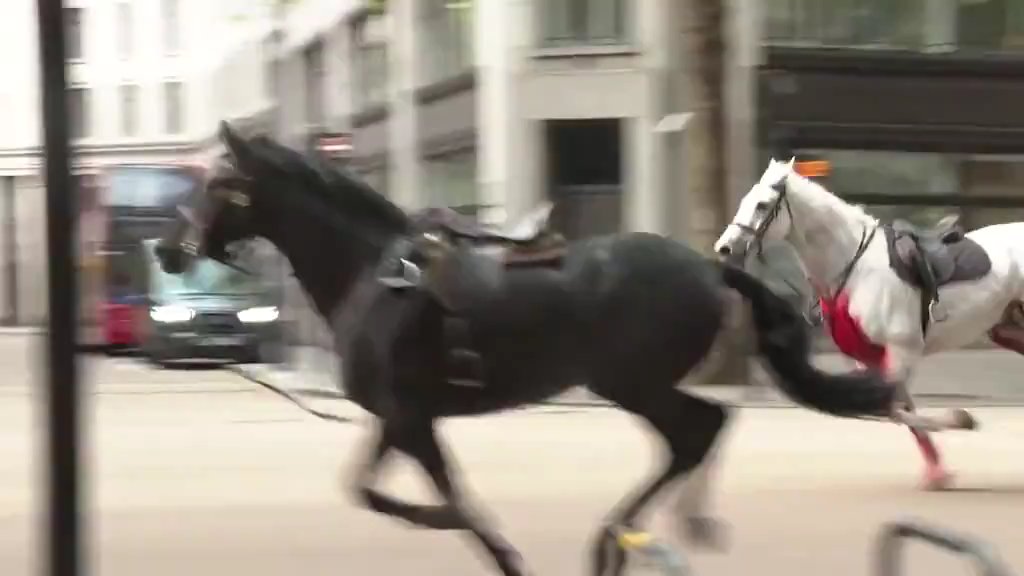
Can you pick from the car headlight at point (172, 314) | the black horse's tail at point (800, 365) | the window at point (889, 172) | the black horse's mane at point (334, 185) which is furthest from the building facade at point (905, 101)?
the black horse's mane at point (334, 185)

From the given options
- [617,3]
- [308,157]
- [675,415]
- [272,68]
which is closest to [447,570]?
[675,415]

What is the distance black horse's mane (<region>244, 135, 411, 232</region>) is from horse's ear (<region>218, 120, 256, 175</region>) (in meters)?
0.03

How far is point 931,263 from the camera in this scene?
7660 millimetres

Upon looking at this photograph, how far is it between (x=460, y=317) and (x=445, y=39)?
17644 millimetres

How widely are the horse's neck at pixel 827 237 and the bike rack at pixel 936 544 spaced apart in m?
3.29

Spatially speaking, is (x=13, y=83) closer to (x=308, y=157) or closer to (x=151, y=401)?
(x=151, y=401)

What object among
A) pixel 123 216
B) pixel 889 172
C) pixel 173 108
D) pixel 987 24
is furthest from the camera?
pixel 173 108

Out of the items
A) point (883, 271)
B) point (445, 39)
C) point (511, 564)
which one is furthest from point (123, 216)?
point (511, 564)

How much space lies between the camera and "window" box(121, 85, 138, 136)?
46062mm

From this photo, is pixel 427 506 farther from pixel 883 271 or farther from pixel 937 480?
pixel 937 480

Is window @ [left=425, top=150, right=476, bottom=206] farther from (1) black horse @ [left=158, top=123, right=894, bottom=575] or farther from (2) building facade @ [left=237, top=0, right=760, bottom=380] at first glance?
(1) black horse @ [left=158, top=123, right=894, bottom=575]

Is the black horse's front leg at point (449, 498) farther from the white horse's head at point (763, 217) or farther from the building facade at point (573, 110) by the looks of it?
the building facade at point (573, 110)

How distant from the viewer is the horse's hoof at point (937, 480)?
778cm

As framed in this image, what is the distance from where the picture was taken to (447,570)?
5.91 metres
